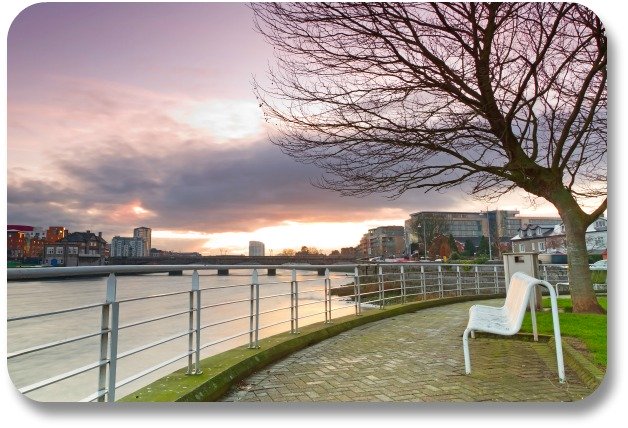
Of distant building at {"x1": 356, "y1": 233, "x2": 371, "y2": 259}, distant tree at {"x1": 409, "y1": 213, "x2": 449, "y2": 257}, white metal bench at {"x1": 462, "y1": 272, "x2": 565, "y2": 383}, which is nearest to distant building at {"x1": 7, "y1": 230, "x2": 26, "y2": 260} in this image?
white metal bench at {"x1": 462, "y1": 272, "x2": 565, "y2": 383}

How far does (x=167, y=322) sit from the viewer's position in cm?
1869

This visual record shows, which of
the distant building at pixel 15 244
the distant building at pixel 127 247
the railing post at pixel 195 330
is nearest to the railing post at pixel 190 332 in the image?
the railing post at pixel 195 330

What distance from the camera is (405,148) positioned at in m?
6.12

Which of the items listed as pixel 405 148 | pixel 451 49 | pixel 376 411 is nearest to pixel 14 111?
pixel 376 411

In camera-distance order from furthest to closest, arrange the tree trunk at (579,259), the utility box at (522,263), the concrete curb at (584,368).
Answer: the utility box at (522,263) < the tree trunk at (579,259) < the concrete curb at (584,368)

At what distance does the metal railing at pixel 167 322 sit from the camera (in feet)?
9.00

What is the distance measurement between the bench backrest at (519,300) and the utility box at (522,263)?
3.58 m

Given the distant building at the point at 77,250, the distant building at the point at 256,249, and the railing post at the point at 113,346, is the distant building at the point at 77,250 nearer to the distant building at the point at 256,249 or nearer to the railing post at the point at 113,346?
the railing post at the point at 113,346

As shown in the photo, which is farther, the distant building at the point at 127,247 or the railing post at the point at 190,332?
the distant building at the point at 127,247

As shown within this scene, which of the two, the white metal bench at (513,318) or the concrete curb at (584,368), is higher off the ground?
the white metal bench at (513,318)

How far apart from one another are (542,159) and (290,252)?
12.6 ft

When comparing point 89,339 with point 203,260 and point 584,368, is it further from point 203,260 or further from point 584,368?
point 584,368

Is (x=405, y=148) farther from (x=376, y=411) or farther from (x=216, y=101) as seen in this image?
(x=376, y=411)

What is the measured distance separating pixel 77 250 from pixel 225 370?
1.88 metres
